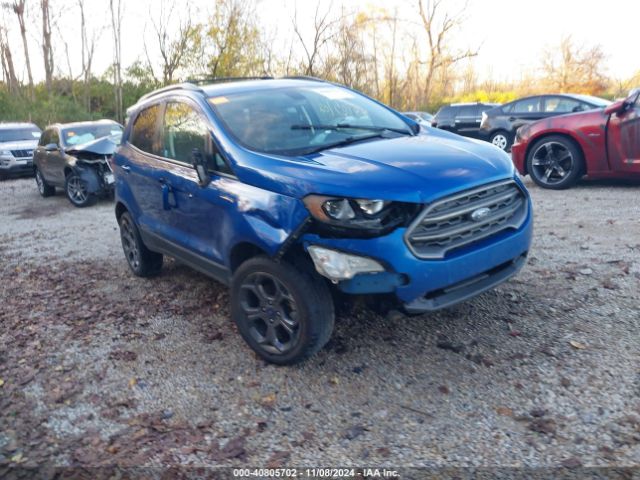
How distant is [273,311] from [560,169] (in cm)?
632

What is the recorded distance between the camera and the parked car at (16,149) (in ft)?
55.0

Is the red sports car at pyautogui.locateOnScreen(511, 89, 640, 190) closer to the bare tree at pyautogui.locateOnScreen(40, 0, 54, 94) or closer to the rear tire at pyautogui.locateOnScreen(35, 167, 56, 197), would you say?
the rear tire at pyautogui.locateOnScreen(35, 167, 56, 197)

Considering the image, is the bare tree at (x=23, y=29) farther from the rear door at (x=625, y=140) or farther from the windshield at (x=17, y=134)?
the rear door at (x=625, y=140)

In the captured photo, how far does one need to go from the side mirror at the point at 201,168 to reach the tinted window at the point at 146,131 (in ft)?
3.19

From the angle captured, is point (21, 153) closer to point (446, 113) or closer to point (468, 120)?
point (446, 113)

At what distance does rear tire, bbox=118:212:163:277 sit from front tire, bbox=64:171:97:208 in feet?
17.3

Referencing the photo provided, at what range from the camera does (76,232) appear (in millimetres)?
8688

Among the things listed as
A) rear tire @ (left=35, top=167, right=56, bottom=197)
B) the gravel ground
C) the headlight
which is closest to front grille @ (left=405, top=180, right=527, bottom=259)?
the headlight

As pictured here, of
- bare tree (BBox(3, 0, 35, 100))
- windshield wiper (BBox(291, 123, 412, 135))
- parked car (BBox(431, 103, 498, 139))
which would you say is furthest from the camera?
bare tree (BBox(3, 0, 35, 100))

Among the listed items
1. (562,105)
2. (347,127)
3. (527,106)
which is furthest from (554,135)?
(527,106)

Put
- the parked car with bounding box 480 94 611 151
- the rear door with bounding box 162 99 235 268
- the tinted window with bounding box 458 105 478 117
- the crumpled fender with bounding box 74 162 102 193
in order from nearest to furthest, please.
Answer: the rear door with bounding box 162 99 235 268 < the crumpled fender with bounding box 74 162 102 193 < the parked car with bounding box 480 94 611 151 < the tinted window with bounding box 458 105 478 117

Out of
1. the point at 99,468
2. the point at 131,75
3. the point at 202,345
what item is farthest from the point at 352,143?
the point at 131,75

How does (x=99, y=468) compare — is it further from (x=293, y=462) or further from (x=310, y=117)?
(x=310, y=117)

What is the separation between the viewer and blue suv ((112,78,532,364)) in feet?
11.1
